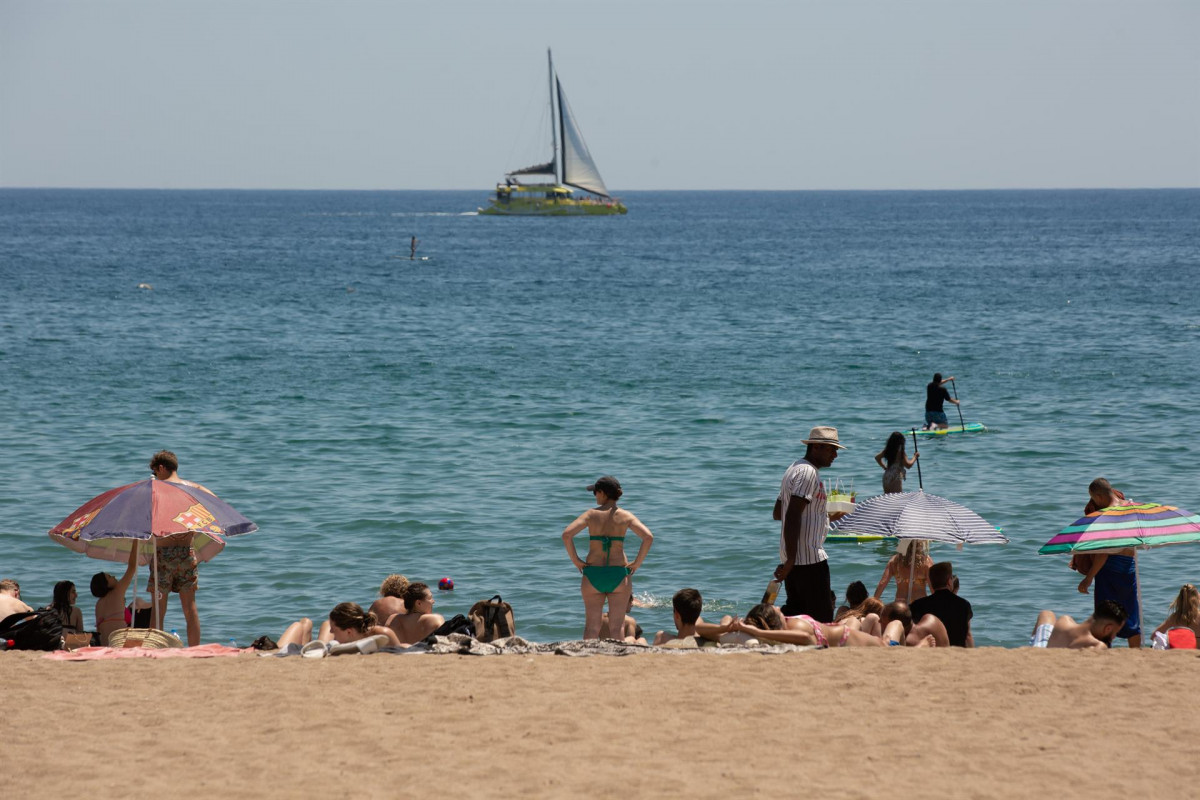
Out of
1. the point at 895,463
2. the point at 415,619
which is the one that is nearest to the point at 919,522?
the point at 415,619

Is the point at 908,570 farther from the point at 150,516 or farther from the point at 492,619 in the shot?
the point at 150,516

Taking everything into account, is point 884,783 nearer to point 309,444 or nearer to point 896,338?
point 309,444

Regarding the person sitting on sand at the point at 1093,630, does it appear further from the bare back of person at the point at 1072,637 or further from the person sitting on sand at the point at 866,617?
the person sitting on sand at the point at 866,617

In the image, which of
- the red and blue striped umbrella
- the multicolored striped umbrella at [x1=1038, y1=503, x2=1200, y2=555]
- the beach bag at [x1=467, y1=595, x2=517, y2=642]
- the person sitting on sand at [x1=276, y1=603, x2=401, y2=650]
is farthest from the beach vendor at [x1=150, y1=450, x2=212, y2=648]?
the multicolored striped umbrella at [x1=1038, y1=503, x2=1200, y2=555]

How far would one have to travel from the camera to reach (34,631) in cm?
905

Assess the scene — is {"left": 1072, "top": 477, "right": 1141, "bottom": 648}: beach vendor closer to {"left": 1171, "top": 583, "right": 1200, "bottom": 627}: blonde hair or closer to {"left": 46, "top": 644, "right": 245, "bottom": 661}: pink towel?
{"left": 1171, "top": 583, "right": 1200, "bottom": 627}: blonde hair

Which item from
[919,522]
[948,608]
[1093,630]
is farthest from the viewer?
[919,522]

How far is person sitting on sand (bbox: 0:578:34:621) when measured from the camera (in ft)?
30.7

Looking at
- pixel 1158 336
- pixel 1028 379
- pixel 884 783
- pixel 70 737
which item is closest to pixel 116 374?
pixel 1028 379

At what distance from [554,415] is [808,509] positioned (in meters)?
15.4

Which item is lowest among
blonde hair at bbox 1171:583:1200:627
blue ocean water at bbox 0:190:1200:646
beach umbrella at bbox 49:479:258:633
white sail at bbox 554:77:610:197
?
blue ocean water at bbox 0:190:1200:646

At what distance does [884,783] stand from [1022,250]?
88.6 m

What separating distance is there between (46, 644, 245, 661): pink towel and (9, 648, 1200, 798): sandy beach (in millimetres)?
148

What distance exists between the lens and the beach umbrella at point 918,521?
9922 mm
